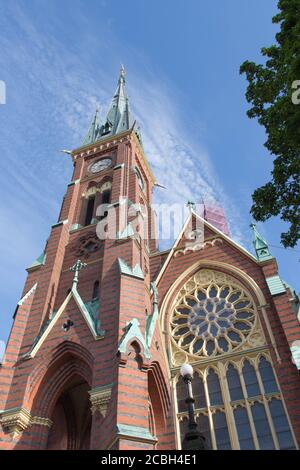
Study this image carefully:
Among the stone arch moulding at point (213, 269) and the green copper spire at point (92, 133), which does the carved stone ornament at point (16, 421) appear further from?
the green copper spire at point (92, 133)

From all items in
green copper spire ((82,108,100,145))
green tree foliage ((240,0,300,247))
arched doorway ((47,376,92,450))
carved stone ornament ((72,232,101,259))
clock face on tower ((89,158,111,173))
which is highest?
green copper spire ((82,108,100,145))

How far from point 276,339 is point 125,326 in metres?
5.33

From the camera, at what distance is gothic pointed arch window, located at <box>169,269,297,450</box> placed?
44.4 feet

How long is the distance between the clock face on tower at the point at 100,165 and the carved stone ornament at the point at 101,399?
15.9 metres

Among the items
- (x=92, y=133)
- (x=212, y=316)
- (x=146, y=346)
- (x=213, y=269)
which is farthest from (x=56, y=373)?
(x=92, y=133)

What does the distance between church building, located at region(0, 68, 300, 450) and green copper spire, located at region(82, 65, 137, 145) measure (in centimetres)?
1068

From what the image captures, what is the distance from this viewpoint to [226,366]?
1525cm

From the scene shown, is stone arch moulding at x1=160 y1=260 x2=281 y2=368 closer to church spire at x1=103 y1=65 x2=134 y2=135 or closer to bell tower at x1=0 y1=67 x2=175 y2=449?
bell tower at x1=0 y1=67 x2=175 y2=449

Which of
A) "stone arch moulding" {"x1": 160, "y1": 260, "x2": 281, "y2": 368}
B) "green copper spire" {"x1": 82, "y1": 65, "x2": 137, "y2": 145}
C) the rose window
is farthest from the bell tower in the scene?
"green copper spire" {"x1": 82, "y1": 65, "x2": 137, "y2": 145}

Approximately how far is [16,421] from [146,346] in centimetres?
440

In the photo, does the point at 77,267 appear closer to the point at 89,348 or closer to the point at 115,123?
the point at 89,348

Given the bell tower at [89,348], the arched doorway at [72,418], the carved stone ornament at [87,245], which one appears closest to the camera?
the bell tower at [89,348]

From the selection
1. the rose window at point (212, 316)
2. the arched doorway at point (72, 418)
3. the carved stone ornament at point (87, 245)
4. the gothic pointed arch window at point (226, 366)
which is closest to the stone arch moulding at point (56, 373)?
the arched doorway at point (72, 418)

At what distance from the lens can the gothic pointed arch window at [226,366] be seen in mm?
13523
